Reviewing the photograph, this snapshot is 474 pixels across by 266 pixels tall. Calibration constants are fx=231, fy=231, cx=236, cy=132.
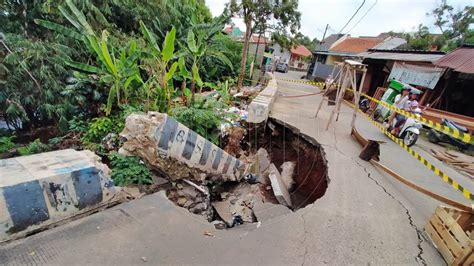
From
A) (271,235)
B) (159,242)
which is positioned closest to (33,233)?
(159,242)

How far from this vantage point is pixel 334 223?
2764mm

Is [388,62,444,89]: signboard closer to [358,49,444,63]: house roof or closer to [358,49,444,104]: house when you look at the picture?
[358,49,444,104]: house

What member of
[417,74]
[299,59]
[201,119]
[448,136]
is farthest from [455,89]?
[299,59]

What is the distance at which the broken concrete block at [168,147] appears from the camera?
10.5 feet

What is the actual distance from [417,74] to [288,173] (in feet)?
27.0

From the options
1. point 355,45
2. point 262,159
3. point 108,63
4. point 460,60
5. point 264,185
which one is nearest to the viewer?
point 108,63

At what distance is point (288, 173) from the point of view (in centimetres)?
534

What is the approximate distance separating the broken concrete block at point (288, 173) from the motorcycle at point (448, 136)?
559 cm

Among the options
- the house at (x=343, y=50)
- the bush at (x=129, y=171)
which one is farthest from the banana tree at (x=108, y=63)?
the house at (x=343, y=50)

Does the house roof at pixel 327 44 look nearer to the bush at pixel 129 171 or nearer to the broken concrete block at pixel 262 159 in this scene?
the broken concrete block at pixel 262 159

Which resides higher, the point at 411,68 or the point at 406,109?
the point at 411,68

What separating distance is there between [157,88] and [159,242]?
→ 3.59m

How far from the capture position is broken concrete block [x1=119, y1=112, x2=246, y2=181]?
321 centimetres

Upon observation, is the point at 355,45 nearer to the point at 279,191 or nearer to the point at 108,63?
the point at 279,191
